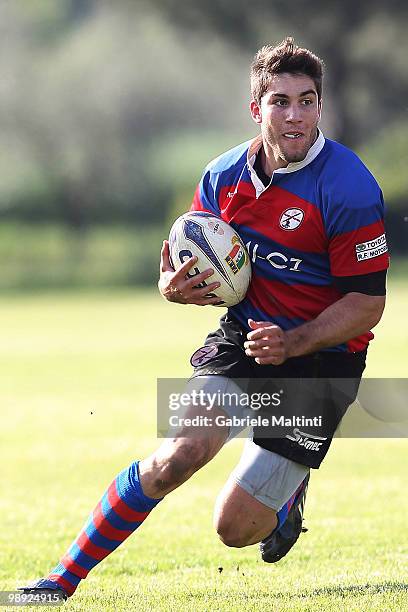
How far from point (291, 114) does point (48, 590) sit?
7.37 feet

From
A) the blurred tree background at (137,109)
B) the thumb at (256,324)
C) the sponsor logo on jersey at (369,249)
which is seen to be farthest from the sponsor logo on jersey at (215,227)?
the blurred tree background at (137,109)

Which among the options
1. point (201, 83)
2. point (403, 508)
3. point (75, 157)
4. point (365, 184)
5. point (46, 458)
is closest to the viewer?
point (365, 184)

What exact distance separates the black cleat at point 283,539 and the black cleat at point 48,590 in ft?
3.56

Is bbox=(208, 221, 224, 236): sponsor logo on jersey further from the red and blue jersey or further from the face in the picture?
the face

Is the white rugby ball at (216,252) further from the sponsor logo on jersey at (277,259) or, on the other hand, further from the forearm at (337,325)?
the forearm at (337,325)

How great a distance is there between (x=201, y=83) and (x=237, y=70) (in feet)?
6.49

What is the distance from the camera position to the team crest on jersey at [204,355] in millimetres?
5359

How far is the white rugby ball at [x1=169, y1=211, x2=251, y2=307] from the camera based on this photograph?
16.6ft

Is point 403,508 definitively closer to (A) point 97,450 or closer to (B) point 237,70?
(A) point 97,450

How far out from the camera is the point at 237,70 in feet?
144

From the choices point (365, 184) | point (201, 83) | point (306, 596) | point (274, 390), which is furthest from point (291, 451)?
point (201, 83)

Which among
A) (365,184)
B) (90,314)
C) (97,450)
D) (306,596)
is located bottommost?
(90,314)

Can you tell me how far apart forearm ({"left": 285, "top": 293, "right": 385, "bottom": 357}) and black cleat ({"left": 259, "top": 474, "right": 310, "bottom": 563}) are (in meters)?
0.91

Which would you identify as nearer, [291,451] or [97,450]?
[291,451]
